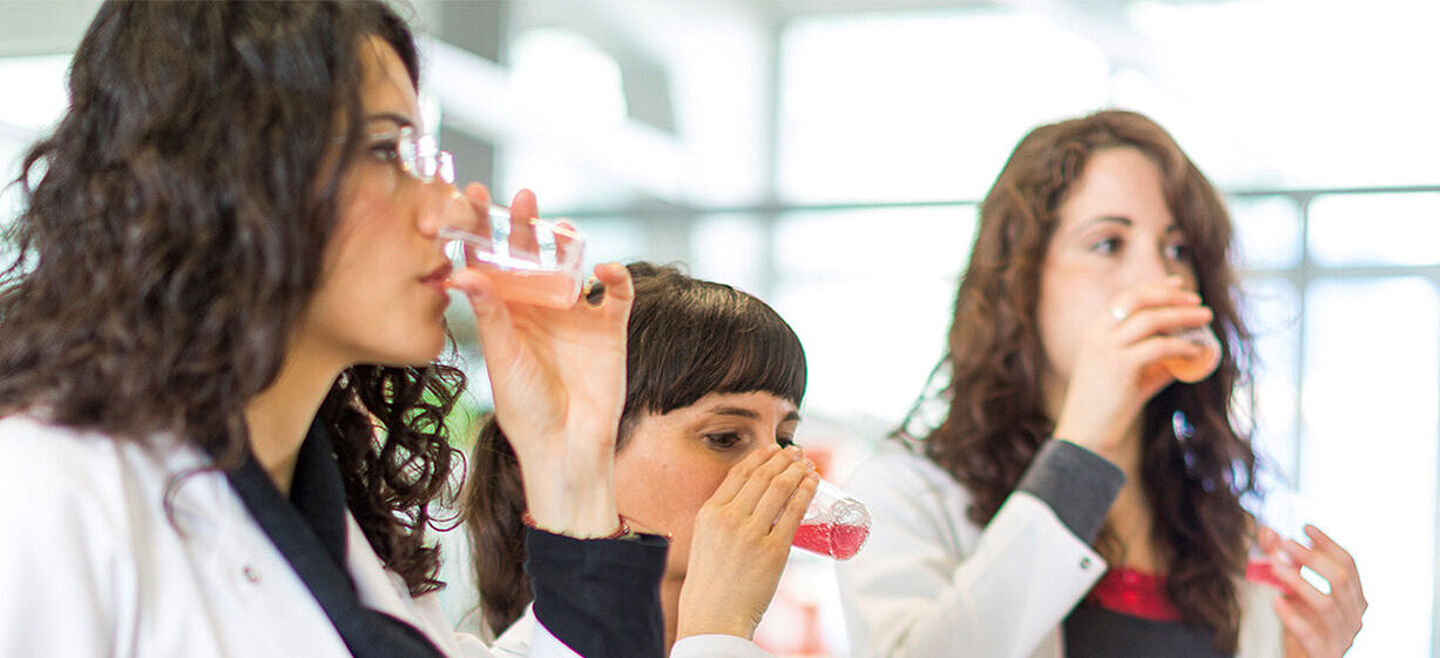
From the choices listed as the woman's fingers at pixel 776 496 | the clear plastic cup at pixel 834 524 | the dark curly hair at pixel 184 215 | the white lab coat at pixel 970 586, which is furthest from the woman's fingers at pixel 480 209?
the white lab coat at pixel 970 586

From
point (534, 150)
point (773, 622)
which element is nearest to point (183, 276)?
point (534, 150)

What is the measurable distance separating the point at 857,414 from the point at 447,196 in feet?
10.2

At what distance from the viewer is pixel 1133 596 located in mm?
1770

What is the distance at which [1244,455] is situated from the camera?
197cm

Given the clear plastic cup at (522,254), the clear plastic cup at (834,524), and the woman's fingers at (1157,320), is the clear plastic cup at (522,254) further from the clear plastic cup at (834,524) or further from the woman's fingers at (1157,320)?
the woman's fingers at (1157,320)

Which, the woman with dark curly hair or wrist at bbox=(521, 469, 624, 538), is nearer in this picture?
the woman with dark curly hair

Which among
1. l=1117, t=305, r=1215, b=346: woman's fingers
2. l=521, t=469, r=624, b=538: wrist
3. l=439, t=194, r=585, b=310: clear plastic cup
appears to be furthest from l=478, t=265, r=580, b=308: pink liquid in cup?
l=1117, t=305, r=1215, b=346: woman's fingers

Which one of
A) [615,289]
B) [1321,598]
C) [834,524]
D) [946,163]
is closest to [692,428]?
[834,524]

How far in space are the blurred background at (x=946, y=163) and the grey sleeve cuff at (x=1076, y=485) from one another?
1.94m

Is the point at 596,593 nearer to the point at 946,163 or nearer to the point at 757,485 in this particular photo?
the point at 757,485

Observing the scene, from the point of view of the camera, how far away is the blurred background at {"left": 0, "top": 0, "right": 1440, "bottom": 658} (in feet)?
12.1

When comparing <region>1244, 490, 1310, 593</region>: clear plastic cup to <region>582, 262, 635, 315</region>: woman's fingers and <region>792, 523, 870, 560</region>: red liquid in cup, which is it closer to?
<region>792, 523, 870, 560</region>: red liquid in cup

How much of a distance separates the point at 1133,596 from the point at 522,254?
1.07 m

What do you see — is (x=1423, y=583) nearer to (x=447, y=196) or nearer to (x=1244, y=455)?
(x=1244, y=455)
